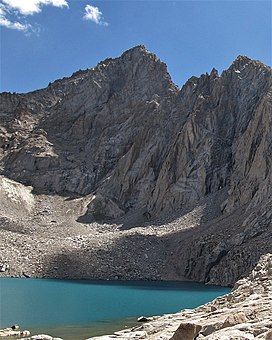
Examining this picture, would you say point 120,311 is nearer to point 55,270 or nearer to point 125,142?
point 55,270

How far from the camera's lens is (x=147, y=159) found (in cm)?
10812

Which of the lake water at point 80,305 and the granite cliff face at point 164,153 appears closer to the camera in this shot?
the lake water at point 80,305

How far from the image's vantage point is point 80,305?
37.6m

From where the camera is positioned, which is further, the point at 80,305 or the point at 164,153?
the point at 164,153

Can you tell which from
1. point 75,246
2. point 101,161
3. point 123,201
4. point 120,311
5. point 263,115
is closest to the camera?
point 120,311

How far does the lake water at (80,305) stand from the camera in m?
27.3

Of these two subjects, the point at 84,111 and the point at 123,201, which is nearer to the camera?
the point at 123,201

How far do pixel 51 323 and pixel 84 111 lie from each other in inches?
4425

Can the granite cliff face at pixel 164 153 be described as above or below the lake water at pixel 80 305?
above

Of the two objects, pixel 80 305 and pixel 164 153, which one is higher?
pixel 164 153

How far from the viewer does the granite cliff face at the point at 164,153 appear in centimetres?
7056

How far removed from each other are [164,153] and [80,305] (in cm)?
7264

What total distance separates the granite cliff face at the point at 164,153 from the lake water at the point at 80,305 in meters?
18.1

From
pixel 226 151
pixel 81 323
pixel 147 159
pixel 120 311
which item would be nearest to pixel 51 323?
pixel 81 323
